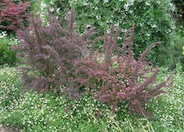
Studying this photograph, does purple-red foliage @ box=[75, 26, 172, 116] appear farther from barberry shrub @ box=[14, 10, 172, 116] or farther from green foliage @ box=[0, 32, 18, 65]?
green foliage @ box=[0, 32, 18, 65]

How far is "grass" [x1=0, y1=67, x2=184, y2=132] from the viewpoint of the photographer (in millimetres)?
3750

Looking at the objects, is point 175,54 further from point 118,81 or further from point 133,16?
point 118,81

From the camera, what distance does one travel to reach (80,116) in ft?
12.7

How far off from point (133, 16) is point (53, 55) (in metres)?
2.66

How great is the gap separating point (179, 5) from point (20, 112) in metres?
6.69

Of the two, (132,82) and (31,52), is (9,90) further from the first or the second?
(132,82)

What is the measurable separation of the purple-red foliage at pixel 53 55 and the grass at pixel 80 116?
0.50 ft

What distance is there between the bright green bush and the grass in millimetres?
2175

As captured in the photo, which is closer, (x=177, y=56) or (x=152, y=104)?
(x=152, y=104)

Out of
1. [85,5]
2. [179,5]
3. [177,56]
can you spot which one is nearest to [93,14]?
[85,5]

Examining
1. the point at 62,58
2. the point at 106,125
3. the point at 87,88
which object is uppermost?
the point at 62,58

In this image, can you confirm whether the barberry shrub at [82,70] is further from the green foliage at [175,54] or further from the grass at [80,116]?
the green foliage at [175,54]

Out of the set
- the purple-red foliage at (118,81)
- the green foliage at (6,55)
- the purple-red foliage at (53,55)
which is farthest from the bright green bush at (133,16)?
the purple-red foliage at (118,81)

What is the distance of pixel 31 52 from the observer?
417 cm
